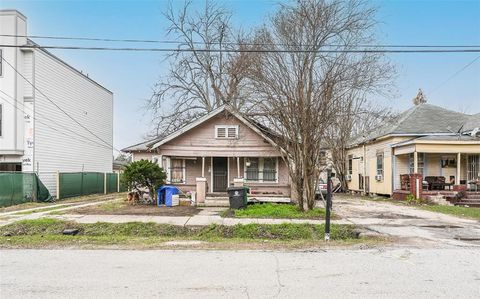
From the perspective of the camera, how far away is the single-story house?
65.5 ft

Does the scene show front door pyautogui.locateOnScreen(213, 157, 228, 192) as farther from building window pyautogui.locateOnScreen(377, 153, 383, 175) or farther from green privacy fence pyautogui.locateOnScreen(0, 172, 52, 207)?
building window pyautogui.locateOnScreen(377, 153, 383, 175)

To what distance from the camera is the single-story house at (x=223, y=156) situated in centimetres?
1995

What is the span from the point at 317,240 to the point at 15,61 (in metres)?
19.7

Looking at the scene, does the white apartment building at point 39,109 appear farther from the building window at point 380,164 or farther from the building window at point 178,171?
the building window at point 380,164

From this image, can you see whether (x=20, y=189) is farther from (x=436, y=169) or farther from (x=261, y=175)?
(x=436, y=169)

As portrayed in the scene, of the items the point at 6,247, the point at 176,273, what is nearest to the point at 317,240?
the point at 176,273

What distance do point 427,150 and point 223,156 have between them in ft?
37.1

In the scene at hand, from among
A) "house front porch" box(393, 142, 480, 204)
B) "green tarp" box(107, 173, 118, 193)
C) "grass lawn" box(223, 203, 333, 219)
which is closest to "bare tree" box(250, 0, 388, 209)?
"grass lawn" box(223, 203, 333, 219)

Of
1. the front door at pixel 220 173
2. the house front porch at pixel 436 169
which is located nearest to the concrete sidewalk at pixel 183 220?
the front door at pixel 220 173

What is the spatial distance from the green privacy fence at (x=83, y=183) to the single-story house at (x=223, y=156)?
23.2 ft

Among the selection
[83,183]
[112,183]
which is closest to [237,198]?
[83,183]

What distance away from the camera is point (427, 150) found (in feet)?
70.2

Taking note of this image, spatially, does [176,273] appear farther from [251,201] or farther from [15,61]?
[15,61]

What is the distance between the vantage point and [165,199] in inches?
736
